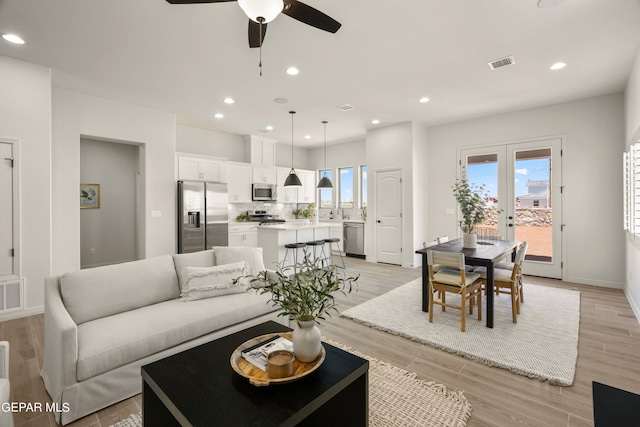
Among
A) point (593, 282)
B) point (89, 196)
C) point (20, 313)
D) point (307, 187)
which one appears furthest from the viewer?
point (307, 187)

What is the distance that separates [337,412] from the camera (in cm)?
165

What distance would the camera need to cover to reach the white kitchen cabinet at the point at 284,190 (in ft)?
26.3

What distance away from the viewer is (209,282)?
279 centimetres

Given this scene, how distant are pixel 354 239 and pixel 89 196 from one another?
591 centimetres

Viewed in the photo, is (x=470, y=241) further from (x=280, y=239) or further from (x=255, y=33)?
(x=255, y=33)

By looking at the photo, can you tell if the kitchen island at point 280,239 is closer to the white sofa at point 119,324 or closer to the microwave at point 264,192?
the microwave at point 264,192

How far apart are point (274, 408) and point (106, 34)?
3728 mm

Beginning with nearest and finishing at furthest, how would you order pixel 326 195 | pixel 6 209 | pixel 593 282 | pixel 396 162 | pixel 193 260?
1. pixel 193 260
2. pixel 6 209
3. pixel 593 282
4. pixel 396 162
5. pixel 326 195

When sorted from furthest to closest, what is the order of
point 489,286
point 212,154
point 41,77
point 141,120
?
point 212,154, point 141,120, point 41,77, point 489,286

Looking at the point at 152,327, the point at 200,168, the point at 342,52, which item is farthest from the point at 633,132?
the point at 200,168

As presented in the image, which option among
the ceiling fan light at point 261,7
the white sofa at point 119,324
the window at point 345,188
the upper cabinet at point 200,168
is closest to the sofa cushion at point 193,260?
the white sofa at point 119,324

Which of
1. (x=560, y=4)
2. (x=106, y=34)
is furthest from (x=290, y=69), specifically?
(x=560, y=4)

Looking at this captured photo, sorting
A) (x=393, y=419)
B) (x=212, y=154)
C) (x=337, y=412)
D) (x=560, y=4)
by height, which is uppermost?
(x=560, y=4)

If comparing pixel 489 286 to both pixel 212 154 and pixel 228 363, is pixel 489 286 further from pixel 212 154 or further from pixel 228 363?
pixel 212 154
